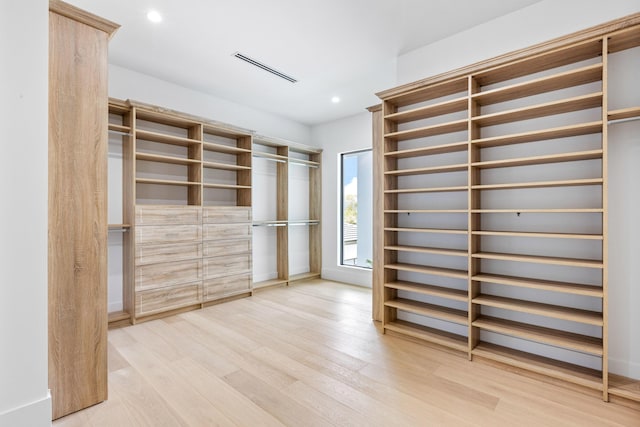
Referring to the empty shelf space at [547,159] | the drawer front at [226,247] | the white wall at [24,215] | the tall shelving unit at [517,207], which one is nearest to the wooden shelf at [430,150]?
the tall shelving unit at [517,207]

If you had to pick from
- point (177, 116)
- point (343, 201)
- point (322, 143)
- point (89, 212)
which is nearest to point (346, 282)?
point (343, 201)

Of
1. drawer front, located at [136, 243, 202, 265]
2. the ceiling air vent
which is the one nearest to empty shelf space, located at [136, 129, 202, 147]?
the ceiling air vent

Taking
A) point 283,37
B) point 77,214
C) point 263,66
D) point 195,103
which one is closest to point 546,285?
point 283,37

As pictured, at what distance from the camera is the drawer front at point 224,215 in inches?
149

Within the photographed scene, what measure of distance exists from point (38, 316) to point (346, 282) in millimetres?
4035

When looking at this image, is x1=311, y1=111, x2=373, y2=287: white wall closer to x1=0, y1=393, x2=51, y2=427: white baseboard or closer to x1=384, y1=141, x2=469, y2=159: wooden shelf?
x1=384, y1=141, x2=469, y2=159: wooden shelf

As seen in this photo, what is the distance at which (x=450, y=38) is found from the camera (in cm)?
283

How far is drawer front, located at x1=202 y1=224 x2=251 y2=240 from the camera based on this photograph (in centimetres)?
378

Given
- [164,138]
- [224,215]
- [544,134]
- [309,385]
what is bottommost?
[309,385]

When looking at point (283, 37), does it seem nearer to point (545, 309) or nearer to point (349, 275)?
point (545, 309)

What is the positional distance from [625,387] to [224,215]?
12.9 feet

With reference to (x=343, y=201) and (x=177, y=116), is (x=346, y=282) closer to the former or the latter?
(x=343, y=201)

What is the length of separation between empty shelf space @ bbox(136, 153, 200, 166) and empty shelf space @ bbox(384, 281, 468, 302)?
2.68 m

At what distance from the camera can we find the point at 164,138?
3463 mm
